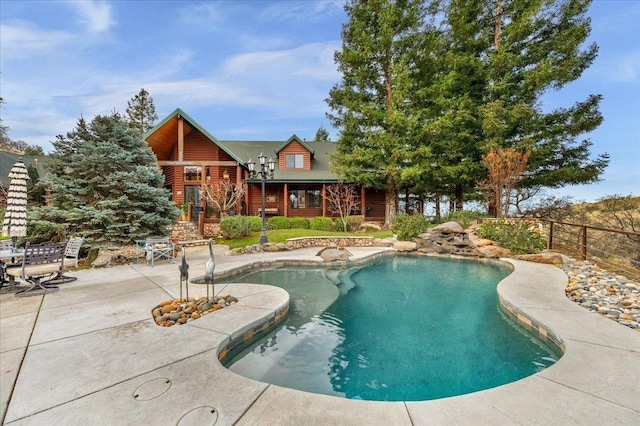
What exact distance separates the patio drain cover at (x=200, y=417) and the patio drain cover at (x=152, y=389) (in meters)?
0.47

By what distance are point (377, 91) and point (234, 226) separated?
12.9 meters

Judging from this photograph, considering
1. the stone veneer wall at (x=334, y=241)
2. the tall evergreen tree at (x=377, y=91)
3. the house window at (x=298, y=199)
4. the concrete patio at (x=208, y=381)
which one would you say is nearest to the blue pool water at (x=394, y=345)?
the concrete patio at (x=208, y=381)

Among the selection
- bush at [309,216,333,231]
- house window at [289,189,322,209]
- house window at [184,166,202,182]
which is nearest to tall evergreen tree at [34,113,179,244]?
house window at [184,166,202,182]

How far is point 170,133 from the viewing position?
18.0 meters

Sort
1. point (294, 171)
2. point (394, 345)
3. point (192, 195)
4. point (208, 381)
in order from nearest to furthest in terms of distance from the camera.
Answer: point (208, 381)
point (394, 345)
point (192, 195)
point (294, 171)

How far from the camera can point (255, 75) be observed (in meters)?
18.4

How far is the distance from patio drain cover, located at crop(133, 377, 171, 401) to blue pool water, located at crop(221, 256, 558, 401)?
0.89 m

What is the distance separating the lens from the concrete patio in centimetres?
220

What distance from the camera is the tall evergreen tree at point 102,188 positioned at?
31.0 ft

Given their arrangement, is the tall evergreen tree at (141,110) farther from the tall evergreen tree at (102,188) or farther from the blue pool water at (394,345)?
the blue pool water at (394,345)

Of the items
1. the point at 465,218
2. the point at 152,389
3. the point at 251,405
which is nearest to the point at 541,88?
the point at 465,218

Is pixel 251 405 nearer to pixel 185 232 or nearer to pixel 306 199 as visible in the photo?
pixel 185 232

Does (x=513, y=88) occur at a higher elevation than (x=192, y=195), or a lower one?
higher

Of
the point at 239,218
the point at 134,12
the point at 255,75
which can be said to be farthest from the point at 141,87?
A: the point at 239,218
